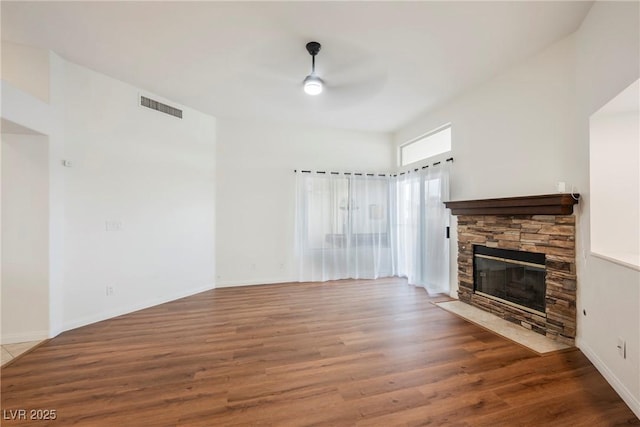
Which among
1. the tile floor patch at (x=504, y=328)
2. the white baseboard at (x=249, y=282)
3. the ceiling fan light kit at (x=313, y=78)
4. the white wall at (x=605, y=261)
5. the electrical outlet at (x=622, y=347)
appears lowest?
the tile floor patch at (x=504, y=328)

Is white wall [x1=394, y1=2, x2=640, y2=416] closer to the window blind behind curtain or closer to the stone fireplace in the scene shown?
the stone fireplace

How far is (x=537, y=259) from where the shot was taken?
2.99m

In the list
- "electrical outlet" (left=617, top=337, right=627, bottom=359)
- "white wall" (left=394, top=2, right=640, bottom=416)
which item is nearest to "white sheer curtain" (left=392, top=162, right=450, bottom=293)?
"white wall" (left=394, top=2, right=640, bottom=416)

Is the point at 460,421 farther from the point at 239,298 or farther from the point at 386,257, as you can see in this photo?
the point at 386,257

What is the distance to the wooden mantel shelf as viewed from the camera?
2.59 meters

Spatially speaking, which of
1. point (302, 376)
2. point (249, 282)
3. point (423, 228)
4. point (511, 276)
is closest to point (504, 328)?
point (511, 276)

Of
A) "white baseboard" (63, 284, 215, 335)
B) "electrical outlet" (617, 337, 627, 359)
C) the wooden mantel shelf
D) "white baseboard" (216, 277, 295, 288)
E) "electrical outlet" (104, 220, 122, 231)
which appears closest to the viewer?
"electrical outlet" (617, 337, 627, 359)

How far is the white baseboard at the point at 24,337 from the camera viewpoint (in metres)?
2.79

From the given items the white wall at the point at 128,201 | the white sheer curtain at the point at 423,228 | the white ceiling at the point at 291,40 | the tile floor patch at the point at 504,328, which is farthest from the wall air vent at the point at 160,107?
the tile floor patch at the point at 504,328

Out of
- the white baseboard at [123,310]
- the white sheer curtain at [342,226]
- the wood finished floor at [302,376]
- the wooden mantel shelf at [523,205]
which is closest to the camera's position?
the wood finished floor at [302,376]

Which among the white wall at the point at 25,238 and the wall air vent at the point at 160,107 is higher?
the wall air vent at the point at 160,107

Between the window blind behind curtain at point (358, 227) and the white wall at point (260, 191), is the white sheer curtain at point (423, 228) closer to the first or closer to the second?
the window blind behind curtain at point (358, 227)

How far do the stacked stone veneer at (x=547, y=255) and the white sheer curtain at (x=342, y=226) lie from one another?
2.13 meters

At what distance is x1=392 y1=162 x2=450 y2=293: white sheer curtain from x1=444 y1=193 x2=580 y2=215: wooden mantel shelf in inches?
20.8
